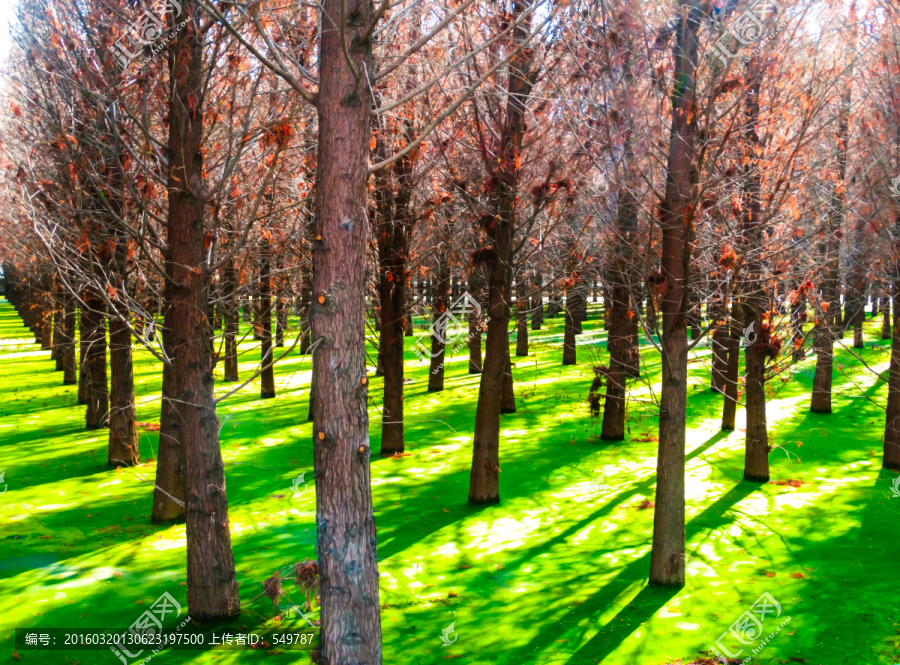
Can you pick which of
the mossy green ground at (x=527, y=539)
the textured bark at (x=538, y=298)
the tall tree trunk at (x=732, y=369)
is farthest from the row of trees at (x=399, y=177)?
the mossy green ground at (x=527, y=539)

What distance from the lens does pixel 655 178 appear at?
9.05m

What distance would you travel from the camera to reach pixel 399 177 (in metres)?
13.5

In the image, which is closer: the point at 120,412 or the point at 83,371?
the point at 120,412

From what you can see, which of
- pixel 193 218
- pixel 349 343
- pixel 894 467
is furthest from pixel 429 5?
pixel 894 467

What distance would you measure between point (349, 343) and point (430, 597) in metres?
4.70

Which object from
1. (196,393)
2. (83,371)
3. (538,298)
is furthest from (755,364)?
(83,371)

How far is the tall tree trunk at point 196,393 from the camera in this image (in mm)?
6992

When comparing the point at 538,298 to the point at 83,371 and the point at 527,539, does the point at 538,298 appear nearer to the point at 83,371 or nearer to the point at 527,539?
the point at 527,539

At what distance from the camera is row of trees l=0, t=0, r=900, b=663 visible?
13.9ft

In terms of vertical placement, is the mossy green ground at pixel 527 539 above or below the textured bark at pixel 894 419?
below

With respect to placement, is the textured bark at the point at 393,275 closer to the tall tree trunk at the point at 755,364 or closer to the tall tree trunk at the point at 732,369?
the tall tree trunk at the point at 755,364

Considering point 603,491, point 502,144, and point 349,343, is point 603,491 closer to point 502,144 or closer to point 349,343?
point 502,144

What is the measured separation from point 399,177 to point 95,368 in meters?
8.01

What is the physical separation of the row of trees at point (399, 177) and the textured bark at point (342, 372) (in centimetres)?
1
